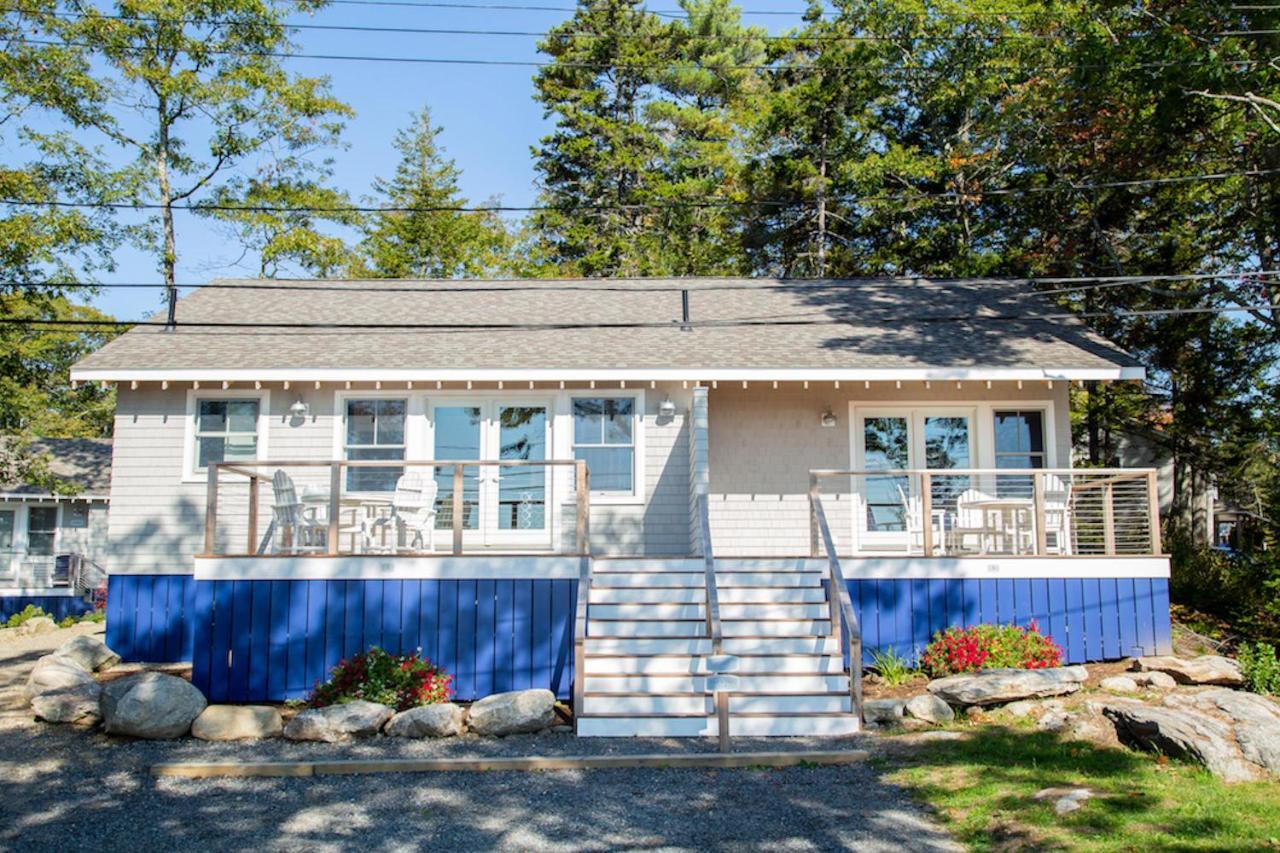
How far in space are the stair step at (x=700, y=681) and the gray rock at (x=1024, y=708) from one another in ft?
5.20

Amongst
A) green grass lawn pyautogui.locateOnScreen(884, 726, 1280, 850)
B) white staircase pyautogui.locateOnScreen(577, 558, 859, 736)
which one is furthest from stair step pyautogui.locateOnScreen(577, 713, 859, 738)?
green grass lawn pyautogui.locateOnScreen(884, 726, 1280, 850)

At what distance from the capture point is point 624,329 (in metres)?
15.1

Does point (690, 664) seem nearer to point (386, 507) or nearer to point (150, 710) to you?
point (386, 507)

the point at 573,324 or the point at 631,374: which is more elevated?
the point at 573,324

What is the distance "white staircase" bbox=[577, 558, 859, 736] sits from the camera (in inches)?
376

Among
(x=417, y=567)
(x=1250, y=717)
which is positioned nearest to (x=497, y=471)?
(x=417, y=567)

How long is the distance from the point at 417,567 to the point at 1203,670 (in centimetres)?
811

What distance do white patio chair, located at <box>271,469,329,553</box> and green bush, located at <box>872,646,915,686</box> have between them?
243 inches

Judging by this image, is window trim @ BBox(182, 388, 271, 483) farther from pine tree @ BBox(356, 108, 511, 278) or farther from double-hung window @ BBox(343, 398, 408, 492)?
pine tree @ BBox(356, 108, 511, 278)

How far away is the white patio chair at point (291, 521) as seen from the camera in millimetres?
11672

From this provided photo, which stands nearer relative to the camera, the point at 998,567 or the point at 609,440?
the point at 998,567

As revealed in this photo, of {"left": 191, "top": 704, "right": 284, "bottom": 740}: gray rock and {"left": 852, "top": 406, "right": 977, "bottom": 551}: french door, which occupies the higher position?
{"left": 852, "top": 406, "right": 977, "bottom": 551}: french door

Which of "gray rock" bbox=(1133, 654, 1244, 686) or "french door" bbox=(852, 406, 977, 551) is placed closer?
"gray rock" bbox=(1133, 654, 1244, 686)

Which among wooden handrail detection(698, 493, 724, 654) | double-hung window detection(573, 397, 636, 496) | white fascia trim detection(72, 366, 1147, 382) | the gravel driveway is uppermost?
white fascia trim detection(72, 366, 1147, 382)
